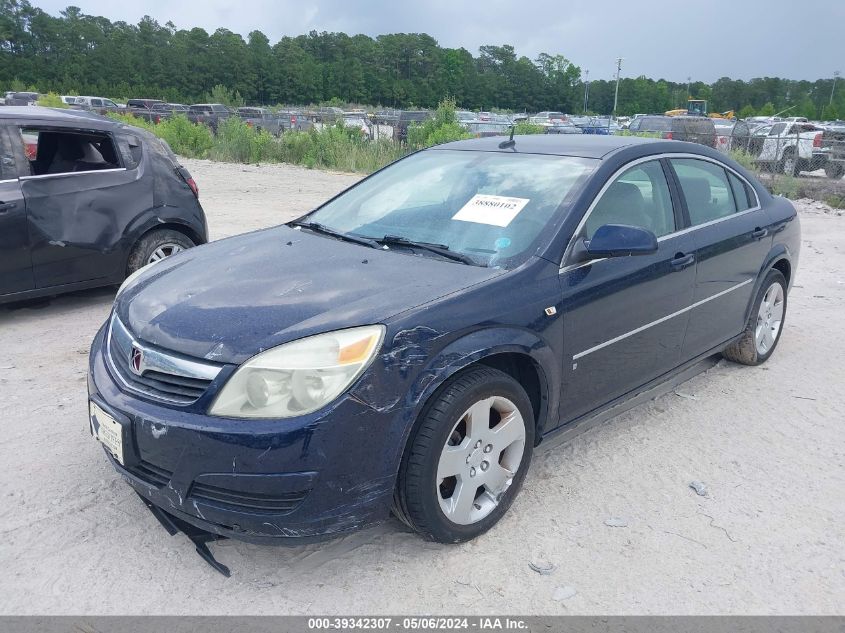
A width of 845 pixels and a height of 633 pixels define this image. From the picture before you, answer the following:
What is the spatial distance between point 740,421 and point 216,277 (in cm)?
317

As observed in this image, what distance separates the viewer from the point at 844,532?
3.33m

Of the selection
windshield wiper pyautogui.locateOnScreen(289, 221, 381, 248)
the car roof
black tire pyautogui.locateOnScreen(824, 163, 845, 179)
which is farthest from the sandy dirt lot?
black tire pyautogui.locateOnScreen(824, 163, 845, 179)

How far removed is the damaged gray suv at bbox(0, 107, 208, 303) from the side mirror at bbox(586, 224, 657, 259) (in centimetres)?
440

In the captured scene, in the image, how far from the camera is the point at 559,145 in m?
4.24

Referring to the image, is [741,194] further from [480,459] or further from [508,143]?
[480,459]

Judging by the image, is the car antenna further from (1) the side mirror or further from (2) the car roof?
(1) the side mirror

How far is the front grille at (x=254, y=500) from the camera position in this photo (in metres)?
2.64

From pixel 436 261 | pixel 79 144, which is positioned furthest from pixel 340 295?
pixel 79 144

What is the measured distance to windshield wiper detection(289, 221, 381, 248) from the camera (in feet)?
12.4

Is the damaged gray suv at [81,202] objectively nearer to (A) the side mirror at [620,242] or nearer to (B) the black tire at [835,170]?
(A) the side mirror at [620,242]

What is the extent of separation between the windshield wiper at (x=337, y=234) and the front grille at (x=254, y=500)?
57.8 inches

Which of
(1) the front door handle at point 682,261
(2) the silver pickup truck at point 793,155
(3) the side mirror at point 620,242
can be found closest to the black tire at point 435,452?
(3) the side mirror at point 620,242
